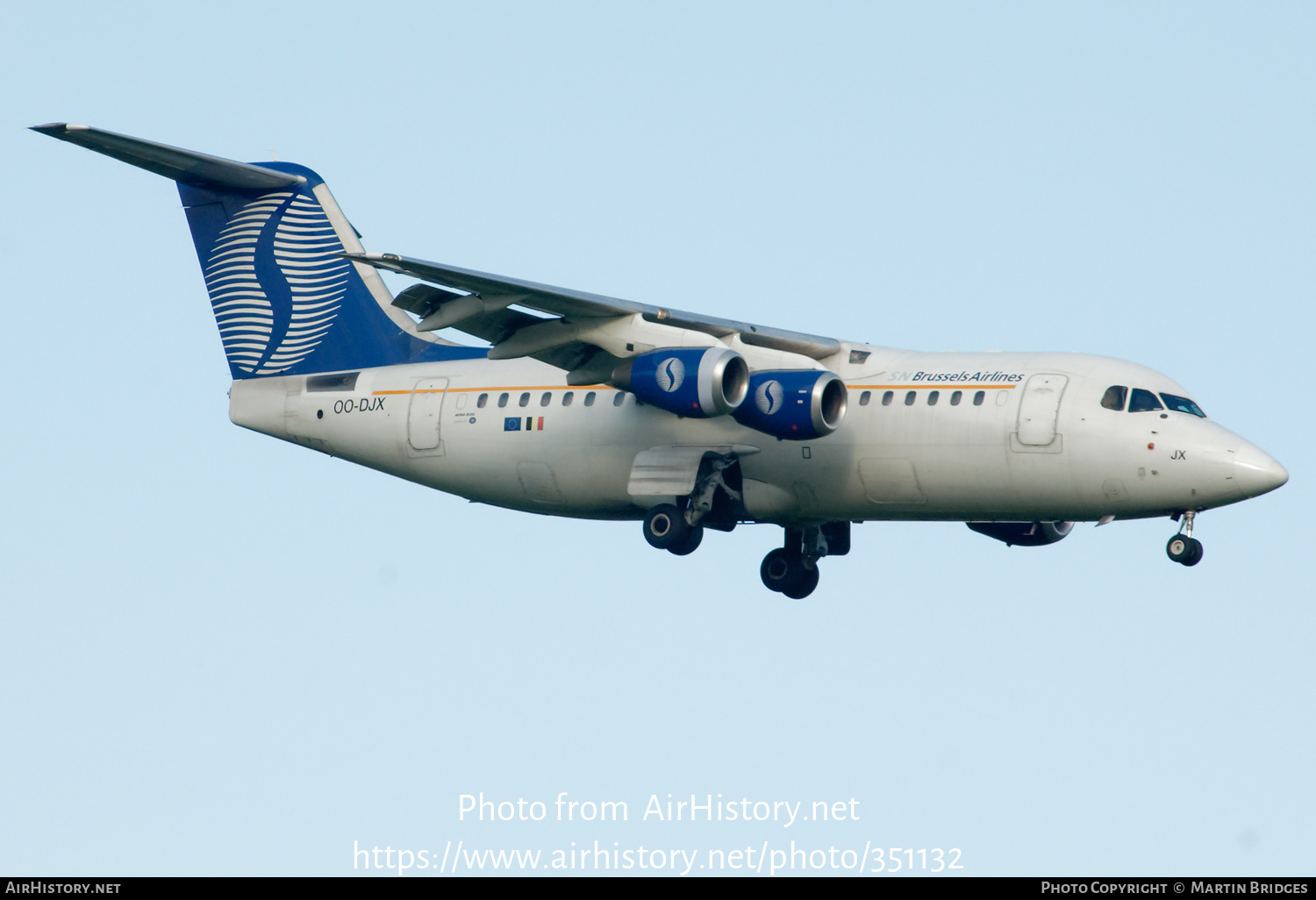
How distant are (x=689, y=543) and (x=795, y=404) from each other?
2466 millimetres

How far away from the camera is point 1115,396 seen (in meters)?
21.0

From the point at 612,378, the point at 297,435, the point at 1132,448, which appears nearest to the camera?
the point at 1132,448

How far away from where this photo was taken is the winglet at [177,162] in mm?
22312

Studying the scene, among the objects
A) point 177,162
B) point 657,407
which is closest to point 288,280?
point 177,162

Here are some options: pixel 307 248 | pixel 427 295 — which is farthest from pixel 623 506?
pixel 307 248

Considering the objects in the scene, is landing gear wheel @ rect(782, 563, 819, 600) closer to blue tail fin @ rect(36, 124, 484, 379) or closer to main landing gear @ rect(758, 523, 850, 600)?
main landing gear @ rect(758, 523, 850, 600)

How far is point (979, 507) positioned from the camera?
2172 centimetres

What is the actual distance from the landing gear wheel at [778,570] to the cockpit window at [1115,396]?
17.3 ft

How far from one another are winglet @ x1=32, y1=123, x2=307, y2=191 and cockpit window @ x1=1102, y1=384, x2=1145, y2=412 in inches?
460

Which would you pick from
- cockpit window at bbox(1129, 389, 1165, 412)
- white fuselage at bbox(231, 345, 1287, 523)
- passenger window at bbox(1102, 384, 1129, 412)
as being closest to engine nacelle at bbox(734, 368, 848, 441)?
white fuselage at bbox(231, 345, 1287, 523)

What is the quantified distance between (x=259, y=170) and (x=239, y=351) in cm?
254

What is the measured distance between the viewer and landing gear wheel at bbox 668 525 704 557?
2258 cm

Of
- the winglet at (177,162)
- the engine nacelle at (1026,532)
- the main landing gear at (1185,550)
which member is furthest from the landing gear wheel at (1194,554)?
the winglet at (177,162)

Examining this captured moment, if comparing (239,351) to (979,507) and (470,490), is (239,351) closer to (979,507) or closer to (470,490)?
(470,490)
